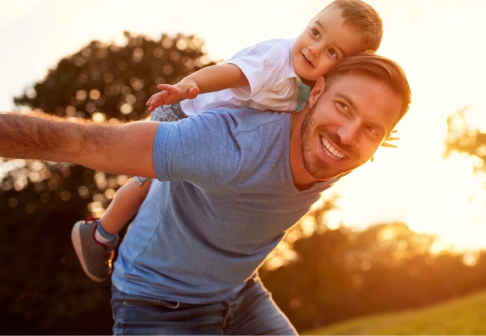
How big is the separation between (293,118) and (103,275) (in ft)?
6.60

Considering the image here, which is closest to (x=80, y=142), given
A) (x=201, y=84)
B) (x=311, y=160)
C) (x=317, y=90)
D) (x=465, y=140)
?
(x=201, y=84)

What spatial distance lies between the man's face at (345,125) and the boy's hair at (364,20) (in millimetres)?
444

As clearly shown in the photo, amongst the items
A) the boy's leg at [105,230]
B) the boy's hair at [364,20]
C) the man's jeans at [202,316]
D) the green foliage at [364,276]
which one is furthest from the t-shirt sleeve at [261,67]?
the green foliage at [364,276]

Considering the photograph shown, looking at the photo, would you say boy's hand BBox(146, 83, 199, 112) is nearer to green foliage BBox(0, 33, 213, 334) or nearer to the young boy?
the young boy

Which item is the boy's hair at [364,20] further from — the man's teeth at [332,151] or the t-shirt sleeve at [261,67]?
the man's teeth at [332,151]

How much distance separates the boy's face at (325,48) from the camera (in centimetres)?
335

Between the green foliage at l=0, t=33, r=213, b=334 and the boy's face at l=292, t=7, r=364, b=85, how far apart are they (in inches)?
692

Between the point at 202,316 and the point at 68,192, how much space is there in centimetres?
1896

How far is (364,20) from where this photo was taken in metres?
3.36

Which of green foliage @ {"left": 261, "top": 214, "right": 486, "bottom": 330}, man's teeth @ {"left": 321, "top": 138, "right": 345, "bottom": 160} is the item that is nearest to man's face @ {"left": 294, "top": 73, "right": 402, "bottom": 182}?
man's teeth @ {"left": 321, "top": 138, "right": 345, "bottom": 160}

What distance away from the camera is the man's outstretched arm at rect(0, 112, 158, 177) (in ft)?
7.34

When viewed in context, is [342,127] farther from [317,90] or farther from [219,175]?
[219,175]

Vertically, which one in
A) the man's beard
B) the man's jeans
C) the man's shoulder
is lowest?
the man's jeans

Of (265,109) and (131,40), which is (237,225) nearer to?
(265,109)
